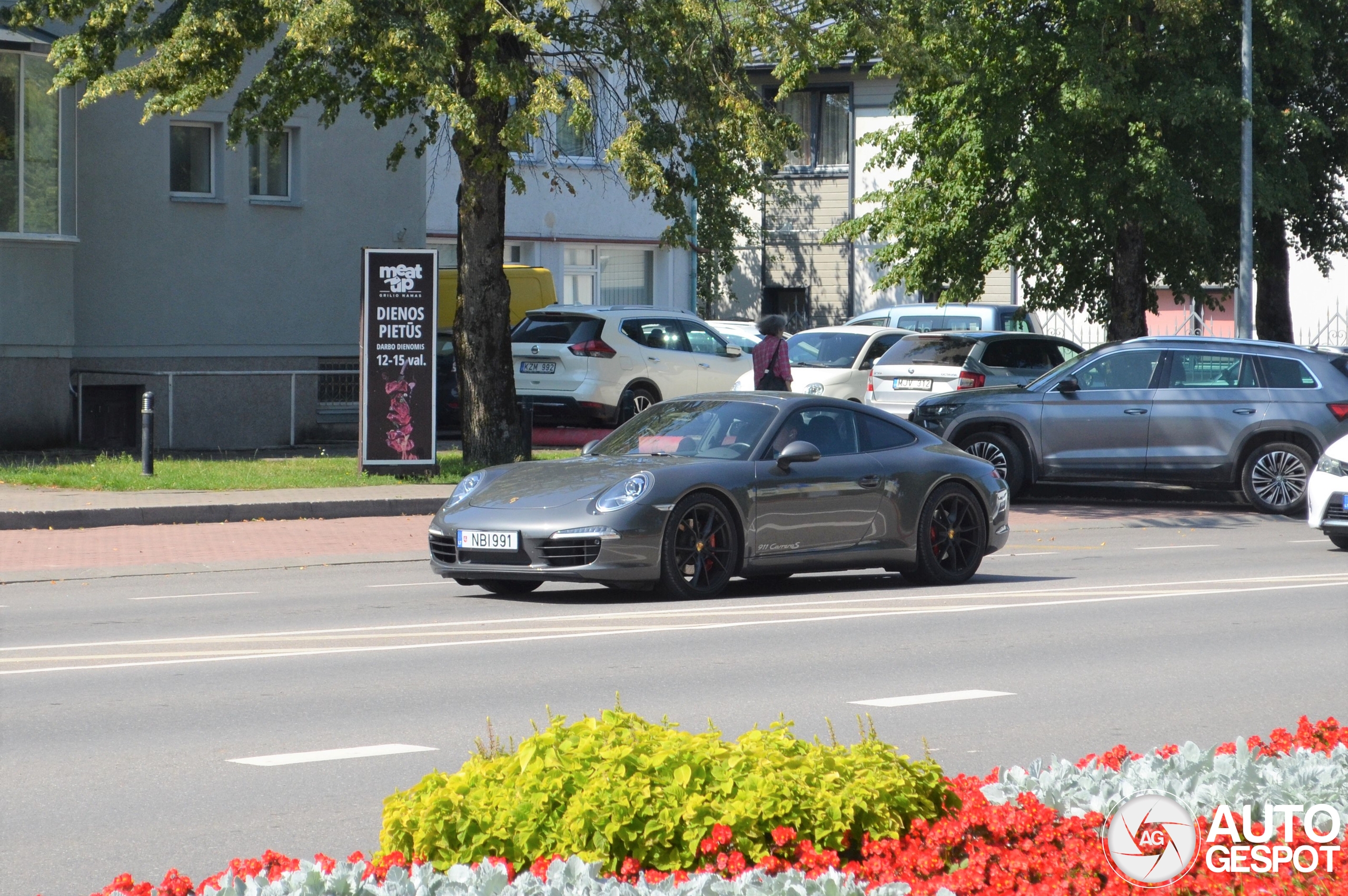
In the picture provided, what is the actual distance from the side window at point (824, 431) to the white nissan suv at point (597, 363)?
40.7 feet

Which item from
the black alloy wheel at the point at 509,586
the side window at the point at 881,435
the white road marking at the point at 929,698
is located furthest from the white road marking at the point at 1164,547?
the white road marking at the point at 929,698

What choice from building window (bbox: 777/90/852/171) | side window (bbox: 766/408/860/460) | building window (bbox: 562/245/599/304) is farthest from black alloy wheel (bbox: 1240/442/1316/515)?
building window (bbox: 777/90/852/171)

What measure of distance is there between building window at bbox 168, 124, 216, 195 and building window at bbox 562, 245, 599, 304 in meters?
11.7

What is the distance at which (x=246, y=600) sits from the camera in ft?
40.9

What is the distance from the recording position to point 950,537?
13.4m

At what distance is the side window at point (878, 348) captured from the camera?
1035 inches

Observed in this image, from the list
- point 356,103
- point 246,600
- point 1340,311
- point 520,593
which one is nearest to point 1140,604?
point 520,593

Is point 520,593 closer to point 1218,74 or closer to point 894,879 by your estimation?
point 894,879

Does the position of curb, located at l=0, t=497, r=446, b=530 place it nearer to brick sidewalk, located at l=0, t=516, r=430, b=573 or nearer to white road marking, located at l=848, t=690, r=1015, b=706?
brick sidewalk, located at l=0, t=516, r=430, b=573

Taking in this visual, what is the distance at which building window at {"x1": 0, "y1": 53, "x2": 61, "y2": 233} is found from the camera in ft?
76.4

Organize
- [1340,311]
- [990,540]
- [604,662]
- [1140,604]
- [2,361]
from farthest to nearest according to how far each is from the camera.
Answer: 1. [1340,311]
2. [2,361]
3. [990,540]
4. [1140,604]
5. [604,662]

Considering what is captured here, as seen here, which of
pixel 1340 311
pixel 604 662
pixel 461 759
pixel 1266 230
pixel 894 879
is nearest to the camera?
pixel 894 879

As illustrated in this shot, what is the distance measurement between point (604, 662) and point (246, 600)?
4.00 metres

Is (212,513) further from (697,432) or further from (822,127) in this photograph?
(822,127)
